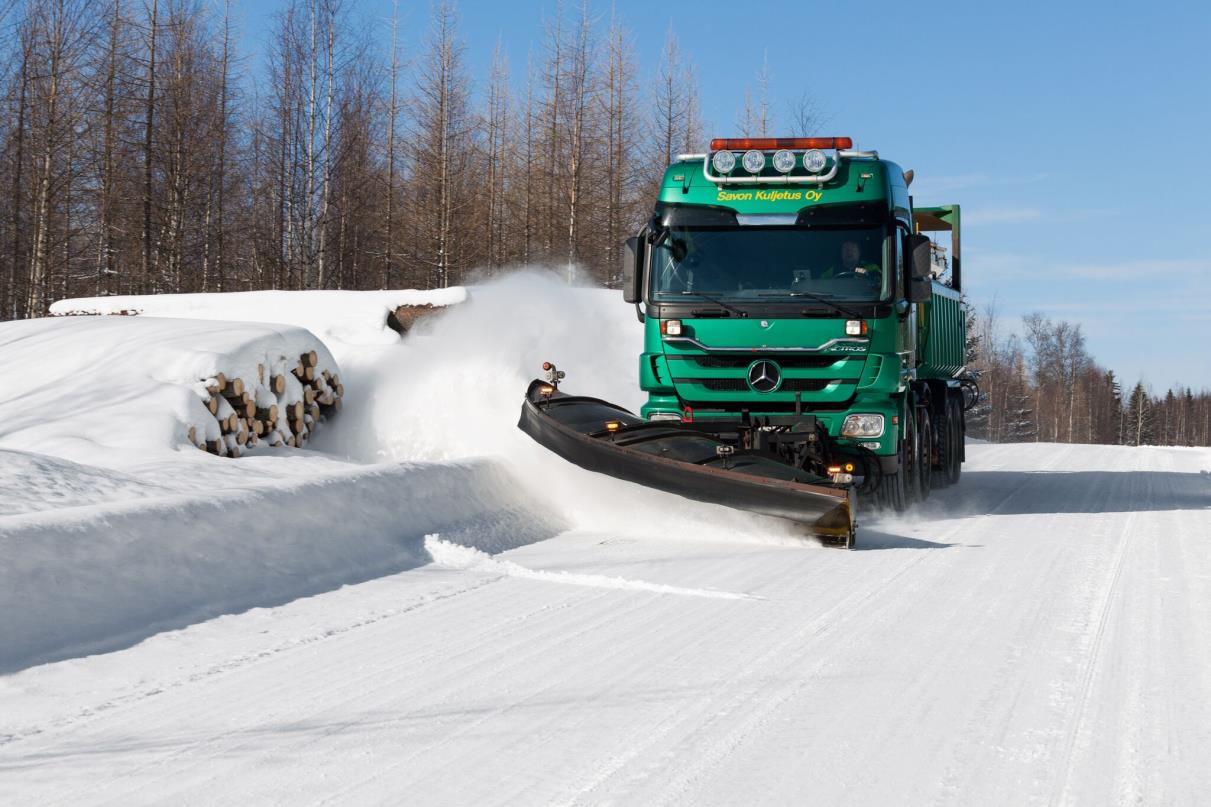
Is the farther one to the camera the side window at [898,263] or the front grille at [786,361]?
the side window at [898,263]

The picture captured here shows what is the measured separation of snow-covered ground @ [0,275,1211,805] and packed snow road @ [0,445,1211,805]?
16 mm

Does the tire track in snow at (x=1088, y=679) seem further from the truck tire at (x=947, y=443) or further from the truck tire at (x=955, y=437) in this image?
the truck tire at (x=955, y=437)

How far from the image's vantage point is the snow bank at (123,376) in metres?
10.5

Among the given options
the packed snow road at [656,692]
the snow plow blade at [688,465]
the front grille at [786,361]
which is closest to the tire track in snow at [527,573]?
the packed snow road at [656,692]

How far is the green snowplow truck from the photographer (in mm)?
8906

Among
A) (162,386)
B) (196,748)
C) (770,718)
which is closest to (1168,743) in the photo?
(770,718)

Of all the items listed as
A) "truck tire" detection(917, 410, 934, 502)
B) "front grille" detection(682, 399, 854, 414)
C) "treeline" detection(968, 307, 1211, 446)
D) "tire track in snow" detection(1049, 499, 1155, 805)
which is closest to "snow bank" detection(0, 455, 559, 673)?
"front grille" detection(682, 399, 854, 414)

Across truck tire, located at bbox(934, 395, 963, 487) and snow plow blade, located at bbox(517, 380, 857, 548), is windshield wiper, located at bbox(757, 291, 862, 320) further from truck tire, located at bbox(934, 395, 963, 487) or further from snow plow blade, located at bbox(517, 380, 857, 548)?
truck tire, located at bbox(934, 395, 963, 487)

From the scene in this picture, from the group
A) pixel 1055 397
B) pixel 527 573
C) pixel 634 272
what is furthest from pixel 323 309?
pixel 1055 397

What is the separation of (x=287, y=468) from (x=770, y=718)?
857cm

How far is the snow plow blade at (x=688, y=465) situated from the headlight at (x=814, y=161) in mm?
2491

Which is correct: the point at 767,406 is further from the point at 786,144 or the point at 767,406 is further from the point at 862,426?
the point at 786,144

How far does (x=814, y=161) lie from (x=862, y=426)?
2.28 meters

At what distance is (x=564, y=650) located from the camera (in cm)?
460
